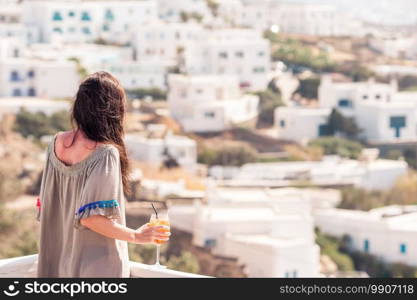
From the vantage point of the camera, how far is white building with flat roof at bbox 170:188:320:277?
13633 millimetres

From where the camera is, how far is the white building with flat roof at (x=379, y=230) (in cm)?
1547

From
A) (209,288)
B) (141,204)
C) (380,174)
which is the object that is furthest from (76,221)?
(380,174)

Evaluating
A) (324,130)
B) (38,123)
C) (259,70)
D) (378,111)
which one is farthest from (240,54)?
(38,123)

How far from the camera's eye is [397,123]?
26.9m

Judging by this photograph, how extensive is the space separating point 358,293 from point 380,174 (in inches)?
819

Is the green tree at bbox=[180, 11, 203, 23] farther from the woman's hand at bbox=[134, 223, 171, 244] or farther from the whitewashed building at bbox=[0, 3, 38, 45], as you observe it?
the woman's hand at bbox=[134, 223, 171, 244]

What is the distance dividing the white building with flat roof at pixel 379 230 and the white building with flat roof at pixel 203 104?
8.79m

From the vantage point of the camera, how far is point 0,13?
35625 millimetres

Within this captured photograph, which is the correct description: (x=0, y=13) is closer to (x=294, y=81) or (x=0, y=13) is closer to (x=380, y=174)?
(x=294, y=81)

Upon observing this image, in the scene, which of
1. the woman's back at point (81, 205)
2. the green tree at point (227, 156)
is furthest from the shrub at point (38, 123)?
the woman's back at point (81, 205)

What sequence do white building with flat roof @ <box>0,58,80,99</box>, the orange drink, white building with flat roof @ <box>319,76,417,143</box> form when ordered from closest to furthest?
1. the orange drink
2. white building with flat roof @ <box>319,76,417,143</box>
3. white building with flat roof @ <box>0,58,80,99</box>

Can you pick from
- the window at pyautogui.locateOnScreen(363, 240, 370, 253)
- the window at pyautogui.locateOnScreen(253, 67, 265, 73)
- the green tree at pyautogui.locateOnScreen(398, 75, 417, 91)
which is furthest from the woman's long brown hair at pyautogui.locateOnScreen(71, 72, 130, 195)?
the green tree at pyautogui.locateOnScreen(398, 75, 417, 91)

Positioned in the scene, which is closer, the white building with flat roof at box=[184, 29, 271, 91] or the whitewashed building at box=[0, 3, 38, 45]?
the white building with flat roof at box=[184, 29, 271, 91]

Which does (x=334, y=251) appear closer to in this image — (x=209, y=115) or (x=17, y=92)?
(x=209, y=115)
